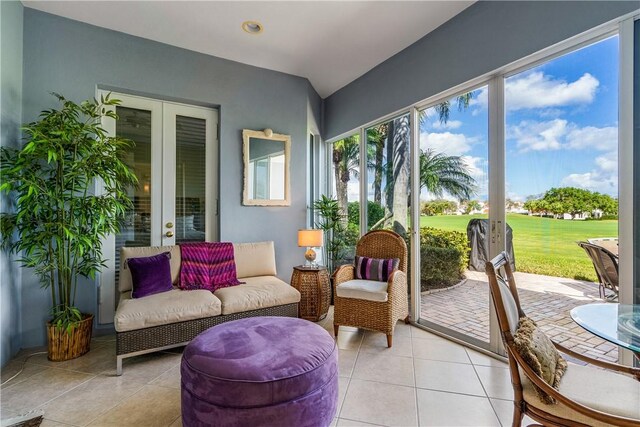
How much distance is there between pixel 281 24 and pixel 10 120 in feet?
8.36

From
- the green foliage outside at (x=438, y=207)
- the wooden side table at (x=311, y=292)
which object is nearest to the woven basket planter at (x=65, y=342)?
the wooden side table at (x=311, y=292)

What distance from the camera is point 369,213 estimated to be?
393 cm

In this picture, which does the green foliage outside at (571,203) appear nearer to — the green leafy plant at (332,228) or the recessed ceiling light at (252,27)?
the green leafy plant at (332,228)

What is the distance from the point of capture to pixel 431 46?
9.66ft

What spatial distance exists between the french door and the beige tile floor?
3.15ft

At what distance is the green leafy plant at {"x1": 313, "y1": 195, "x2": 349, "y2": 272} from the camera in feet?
13.4

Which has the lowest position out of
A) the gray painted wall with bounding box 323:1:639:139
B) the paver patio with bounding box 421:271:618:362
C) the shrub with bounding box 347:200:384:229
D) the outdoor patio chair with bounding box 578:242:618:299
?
the paver patio with bounding box 421:271:618:362

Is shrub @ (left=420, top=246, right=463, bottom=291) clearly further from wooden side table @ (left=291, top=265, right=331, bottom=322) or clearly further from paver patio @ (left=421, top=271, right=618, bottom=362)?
wooden side table @ (left=291, top=265, right=331, bottom=322)

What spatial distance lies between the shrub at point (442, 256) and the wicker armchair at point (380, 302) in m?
0.30

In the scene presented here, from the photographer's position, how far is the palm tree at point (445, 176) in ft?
9.27

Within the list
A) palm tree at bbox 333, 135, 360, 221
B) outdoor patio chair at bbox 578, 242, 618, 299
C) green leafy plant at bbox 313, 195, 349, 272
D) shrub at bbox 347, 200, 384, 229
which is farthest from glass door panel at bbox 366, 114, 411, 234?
outdoor patio chair at bbox 578, 242, 618, 299

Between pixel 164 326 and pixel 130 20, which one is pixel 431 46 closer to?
pixel 130 20

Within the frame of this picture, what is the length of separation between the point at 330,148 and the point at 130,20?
9.65 feet

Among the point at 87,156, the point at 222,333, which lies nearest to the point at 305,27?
the point at 87,156
